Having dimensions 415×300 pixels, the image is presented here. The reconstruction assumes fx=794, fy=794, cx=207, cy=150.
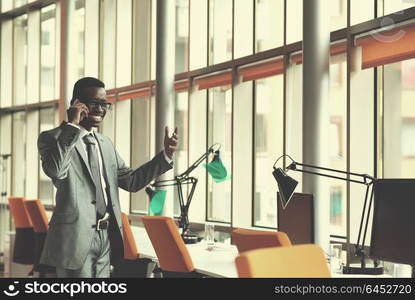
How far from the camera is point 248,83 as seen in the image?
24.6 feet

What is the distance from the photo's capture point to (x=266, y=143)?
A: 293 inches

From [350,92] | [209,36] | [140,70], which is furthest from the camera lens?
[140,70]

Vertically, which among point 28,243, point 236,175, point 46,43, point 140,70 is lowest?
point 28,243

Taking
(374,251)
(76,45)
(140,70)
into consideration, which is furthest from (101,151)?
(76,45)

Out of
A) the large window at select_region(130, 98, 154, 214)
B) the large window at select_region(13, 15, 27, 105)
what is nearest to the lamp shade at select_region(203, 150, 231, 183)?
the large window at select_region(130, 98, 154, 214)

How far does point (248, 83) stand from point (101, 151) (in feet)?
12.5

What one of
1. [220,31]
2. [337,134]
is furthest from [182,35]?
[337,134]

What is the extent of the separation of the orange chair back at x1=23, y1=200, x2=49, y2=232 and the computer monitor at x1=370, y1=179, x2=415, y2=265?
490 centimetres

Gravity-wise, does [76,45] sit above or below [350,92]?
above

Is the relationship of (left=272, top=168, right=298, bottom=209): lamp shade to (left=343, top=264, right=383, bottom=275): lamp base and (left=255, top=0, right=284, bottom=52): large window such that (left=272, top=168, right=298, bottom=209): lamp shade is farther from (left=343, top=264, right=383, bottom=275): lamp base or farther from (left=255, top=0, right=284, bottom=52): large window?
(left=255, top=0, right=284, bottom=52): large window

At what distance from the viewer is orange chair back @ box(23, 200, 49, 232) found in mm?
7980

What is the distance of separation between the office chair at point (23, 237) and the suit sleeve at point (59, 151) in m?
5.06

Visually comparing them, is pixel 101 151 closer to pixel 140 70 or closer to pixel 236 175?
pixel 236 175

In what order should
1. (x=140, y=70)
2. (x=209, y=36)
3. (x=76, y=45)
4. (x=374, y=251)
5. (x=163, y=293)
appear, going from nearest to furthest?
1. (x=163, y=293)
2. (x=374, y=251)
3. (x=209, y=36)
4. (x=140, y=70)
5. (x=76, y=45)
